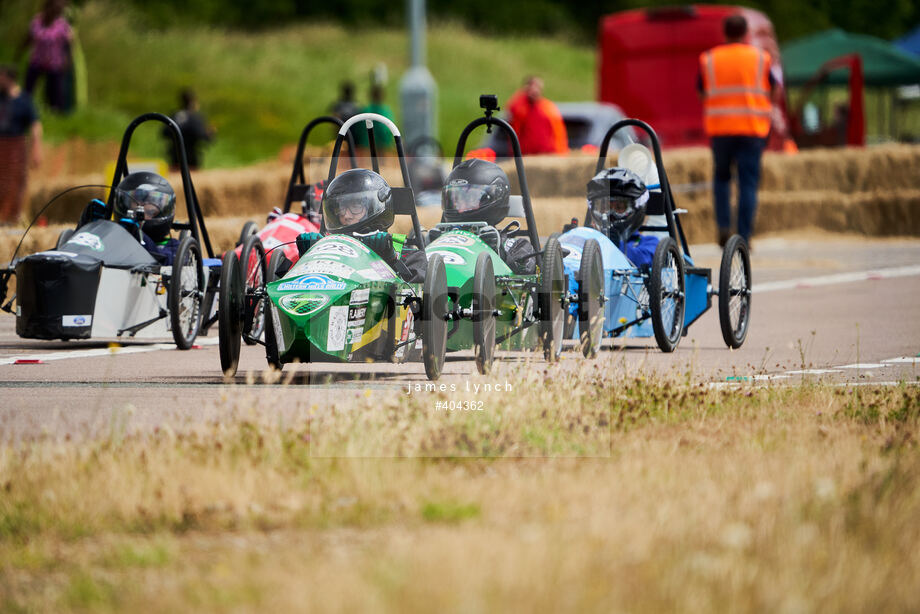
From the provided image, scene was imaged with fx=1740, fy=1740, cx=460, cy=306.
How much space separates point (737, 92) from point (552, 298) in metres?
8.82

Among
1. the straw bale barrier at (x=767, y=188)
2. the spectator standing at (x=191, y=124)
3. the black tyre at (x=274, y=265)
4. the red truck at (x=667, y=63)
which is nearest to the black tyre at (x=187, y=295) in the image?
the black tyre at (x=274, y=265)

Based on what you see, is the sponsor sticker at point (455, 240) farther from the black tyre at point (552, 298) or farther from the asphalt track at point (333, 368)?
the asphalt track at point (333, 368)

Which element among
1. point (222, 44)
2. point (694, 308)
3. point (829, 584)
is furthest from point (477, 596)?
point (222, 44)

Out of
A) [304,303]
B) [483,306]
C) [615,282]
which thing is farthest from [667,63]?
[304,303]

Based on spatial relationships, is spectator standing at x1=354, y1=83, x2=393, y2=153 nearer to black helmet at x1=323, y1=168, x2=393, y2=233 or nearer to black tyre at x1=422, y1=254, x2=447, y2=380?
black helmet at x1=323, y1=168, x2=393, y2=233

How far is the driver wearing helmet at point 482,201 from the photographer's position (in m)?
10.9

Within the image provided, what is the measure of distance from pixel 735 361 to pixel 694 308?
45.3 inches

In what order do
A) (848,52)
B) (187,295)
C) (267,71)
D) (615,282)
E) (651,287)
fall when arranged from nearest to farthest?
(651,287), (615,282), (187,295), (848,52), (267,71)

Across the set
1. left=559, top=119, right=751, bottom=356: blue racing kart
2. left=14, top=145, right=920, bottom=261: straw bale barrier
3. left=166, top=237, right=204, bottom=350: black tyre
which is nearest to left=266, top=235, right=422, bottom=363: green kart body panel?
left=559, top=119, right=751, bottom=356: blue racing kart

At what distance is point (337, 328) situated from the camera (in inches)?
366

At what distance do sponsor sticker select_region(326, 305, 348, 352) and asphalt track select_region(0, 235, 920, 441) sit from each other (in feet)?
0.78

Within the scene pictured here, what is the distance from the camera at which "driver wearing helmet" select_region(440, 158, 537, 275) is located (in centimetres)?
1087

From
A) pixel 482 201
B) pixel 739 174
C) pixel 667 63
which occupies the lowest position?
pixel 482 201

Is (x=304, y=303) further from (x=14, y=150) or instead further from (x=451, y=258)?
(x=14, y=150)
